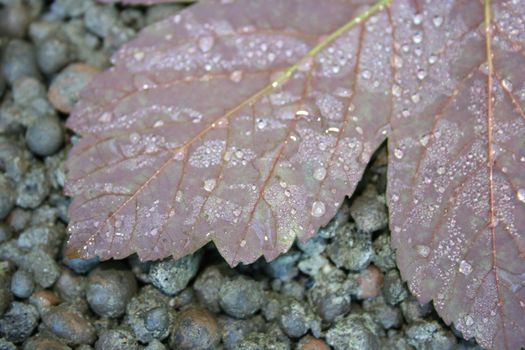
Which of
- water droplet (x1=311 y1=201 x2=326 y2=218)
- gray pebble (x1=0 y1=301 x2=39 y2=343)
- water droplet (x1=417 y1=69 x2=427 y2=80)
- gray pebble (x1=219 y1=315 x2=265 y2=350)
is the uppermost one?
water droplet (x1=417 y1=69 x2=427 y2=80)

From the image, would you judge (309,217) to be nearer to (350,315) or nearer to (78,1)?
(350,315)

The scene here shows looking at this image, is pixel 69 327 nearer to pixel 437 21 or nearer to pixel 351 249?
pixel 351 249

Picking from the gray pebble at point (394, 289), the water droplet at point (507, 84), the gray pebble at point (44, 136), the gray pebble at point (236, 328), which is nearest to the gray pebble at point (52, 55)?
the gray pebble at point (44, 136)

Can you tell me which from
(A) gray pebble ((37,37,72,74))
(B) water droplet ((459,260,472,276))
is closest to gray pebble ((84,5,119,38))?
(A) gray pebble ((37,37,72,74))

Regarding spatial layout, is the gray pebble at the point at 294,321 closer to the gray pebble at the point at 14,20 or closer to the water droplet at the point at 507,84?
the water droplet at the point at 507,84

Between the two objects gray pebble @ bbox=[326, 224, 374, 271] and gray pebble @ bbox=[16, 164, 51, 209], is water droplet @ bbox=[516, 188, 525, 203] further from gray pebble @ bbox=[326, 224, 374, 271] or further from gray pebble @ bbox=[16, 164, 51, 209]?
gray pebble @ bbox=[16, 164, 51, 209]
